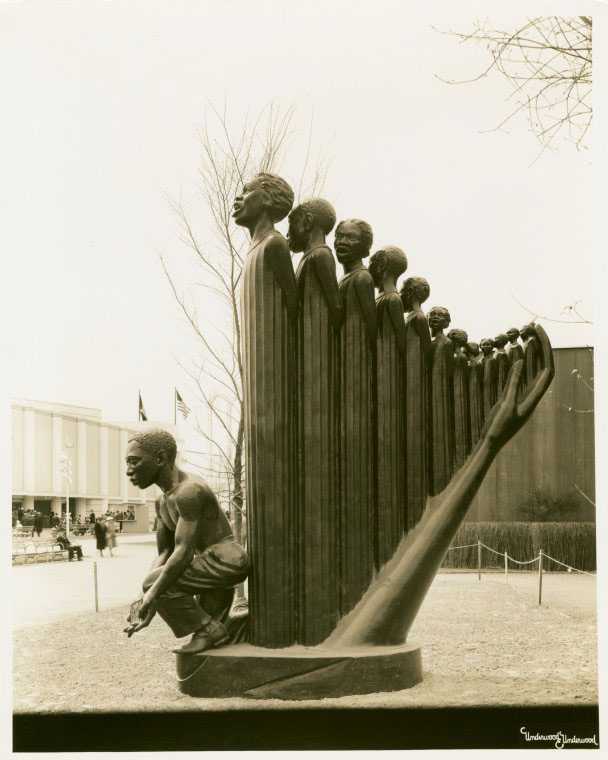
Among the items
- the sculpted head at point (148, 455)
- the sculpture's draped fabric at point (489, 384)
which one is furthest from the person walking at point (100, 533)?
the sculpture's draped fabric at point (489, 384)

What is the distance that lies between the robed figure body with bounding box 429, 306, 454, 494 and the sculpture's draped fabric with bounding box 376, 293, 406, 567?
0.25 metres

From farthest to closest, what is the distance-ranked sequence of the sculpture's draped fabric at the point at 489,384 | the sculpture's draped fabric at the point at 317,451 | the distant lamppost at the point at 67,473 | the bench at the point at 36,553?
the distant lamppost at the point at 67,473 < the bench at the point at 36,553 < the sculpture's draped fabric at the point at 489,384 < the sculpture's draped fabric at the point at 317,451

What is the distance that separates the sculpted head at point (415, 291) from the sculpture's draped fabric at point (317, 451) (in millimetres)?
710

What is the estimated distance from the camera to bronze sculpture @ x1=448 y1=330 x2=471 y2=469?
6617 millimetres

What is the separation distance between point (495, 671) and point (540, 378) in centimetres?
211

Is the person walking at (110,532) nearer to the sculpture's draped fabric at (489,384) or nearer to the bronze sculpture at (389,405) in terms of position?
the bronze sculpture at (389,405)

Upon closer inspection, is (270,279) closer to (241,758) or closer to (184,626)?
(184,626)

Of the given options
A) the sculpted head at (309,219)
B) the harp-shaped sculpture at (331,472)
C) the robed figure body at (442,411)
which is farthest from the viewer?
the robed figure body at (442,411)

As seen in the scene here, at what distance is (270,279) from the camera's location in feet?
19.7

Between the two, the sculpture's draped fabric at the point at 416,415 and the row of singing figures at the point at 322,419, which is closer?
the row of singing figures at the point at 322,419

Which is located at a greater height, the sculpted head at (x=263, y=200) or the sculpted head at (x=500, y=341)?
the sculpted head at (x=263, y=200)

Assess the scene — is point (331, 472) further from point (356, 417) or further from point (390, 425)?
point (390, 425)

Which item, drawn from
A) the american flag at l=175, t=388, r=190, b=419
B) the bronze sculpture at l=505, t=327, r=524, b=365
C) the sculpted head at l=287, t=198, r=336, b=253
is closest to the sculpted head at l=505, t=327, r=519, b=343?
→ the bronze sculpture at l=505, t=327, r=524, b=365

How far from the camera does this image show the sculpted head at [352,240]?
632cm
